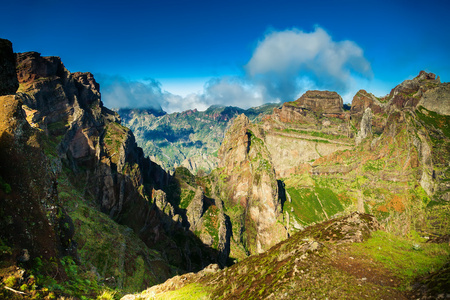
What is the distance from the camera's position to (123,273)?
39.4 m

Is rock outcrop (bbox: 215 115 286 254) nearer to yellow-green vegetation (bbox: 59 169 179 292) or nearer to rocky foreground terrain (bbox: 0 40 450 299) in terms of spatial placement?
rocky foreground terrain (bbox: 0 40 450 299)

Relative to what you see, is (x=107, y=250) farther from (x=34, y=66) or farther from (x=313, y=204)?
(x=313, y=204)

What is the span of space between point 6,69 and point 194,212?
107 metres

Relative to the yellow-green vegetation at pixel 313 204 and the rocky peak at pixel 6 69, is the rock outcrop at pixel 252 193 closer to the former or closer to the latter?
the yellow-green vegetation at pixel 313 204

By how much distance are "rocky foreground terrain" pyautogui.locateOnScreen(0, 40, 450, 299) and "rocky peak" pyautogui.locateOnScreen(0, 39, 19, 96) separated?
121 mm

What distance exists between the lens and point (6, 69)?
18.9 metres

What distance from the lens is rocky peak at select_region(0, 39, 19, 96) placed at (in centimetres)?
1858

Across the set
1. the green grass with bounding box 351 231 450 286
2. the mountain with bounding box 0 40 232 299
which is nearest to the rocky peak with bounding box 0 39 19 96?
the mountain with bounding box 0 40 232 299

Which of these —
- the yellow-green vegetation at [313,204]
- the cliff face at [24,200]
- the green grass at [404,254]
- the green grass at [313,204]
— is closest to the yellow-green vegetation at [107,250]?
the cliff face at [24,200]

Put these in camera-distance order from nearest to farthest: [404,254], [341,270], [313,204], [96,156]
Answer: [341,270] < [404,254] < [96,156] < [313,204]

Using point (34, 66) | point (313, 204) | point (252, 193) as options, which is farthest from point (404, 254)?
point (313, 204)

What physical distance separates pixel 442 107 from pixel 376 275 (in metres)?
242

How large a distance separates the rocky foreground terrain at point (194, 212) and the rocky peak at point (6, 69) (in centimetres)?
12

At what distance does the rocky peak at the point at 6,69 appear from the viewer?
61.0 ft
